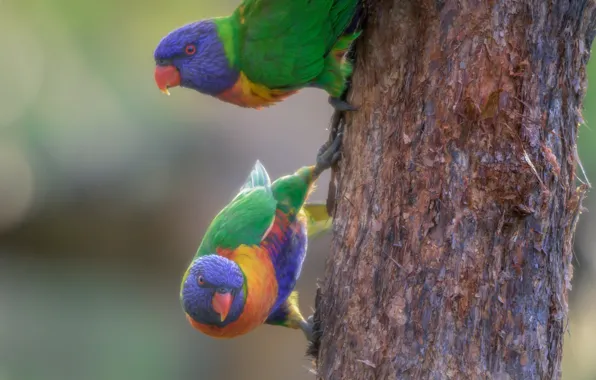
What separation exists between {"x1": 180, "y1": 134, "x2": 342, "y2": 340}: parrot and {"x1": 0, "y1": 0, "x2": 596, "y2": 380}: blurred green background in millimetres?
3600

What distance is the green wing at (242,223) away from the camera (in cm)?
322

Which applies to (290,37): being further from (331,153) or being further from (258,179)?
(258,179)

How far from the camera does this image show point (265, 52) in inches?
112

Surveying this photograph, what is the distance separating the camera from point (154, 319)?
8.76 meters

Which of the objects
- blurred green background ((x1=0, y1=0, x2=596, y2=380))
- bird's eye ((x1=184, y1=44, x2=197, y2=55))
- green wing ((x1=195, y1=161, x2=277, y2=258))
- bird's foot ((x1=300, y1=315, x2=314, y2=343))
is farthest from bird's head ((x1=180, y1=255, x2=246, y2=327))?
blurred green background ((x1=0, y1=0, x2=596, y2=380))

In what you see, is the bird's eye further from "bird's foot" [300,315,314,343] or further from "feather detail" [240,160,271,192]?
"bird's foot" [300,315,314,343]

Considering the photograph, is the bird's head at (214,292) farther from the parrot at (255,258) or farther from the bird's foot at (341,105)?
the bird's foot at (341,105)

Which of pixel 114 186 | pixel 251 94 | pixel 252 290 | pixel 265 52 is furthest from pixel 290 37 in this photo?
pixel 114 186

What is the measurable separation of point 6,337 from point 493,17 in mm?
8003

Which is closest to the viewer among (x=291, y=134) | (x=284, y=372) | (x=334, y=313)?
(x=334, y=313)

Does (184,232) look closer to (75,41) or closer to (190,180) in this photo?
(190,180)

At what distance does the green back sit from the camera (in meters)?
2.72

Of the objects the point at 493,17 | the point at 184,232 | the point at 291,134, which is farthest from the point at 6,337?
the point at 493,17

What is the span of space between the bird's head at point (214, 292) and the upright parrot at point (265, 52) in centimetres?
84
